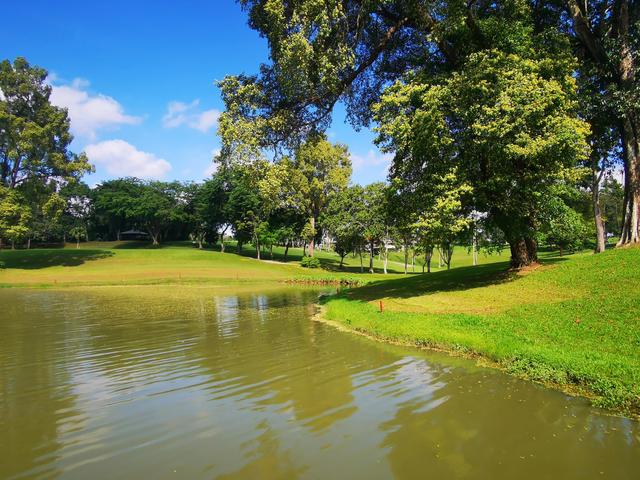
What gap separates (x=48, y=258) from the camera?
62.8 meters

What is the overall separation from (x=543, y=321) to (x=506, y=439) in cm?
828

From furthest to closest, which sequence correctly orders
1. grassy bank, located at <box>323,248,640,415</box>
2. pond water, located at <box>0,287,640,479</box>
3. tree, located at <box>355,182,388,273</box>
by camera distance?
tree, located at <box>355,182,388,273</box>, grassy bank, located at <box>323,248,640,415</box>, pond water, located at <box>0,287,640,479</box>

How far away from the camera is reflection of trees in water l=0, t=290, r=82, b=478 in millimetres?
6668

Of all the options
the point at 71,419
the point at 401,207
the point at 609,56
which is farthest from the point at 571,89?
the point at 71,419

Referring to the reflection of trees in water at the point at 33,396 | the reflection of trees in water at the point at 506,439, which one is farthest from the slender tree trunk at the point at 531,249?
the reflection of trees in water at the point at 33,396

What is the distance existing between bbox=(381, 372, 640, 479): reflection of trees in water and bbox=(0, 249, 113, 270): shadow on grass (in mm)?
61791

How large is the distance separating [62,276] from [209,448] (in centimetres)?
5164

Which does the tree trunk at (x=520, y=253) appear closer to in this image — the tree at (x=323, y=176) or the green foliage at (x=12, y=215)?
the tree at (x=323, y=176)

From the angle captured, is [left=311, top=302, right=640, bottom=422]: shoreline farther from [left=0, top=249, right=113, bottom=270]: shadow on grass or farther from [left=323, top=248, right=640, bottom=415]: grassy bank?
[left=0, top=249, right=113, bottom=270]: shadow on grass

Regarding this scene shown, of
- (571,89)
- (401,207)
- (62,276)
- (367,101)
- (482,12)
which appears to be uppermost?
(482,12)

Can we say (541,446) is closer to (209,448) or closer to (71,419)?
(209,448)

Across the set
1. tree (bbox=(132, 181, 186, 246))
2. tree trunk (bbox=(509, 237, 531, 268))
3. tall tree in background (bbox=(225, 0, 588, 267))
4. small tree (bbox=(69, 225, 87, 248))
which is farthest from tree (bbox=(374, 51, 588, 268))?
small tree (bbox=(69, 225, 87, 248))

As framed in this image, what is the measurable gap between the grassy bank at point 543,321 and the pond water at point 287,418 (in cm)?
81

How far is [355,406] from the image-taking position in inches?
339
